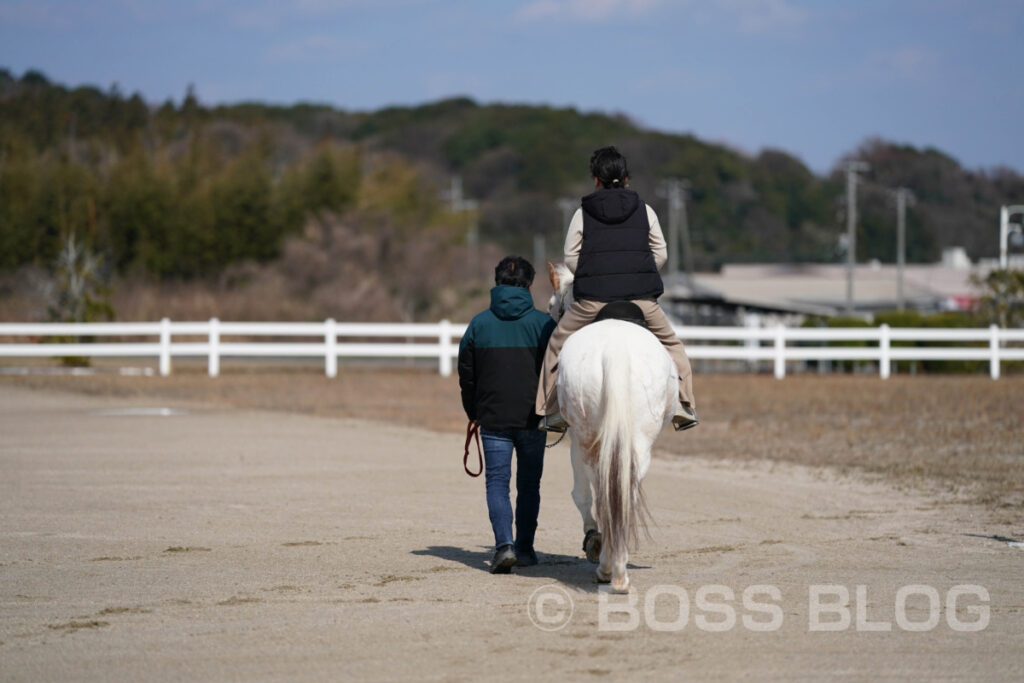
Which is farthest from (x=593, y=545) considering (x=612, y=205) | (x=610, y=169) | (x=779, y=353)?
(x=779, y=353)

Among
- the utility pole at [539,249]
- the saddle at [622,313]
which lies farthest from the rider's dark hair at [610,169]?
the utility pole at [539,249]

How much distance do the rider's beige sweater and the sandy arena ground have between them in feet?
6.01

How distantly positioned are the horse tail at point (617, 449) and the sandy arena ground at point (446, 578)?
382mm

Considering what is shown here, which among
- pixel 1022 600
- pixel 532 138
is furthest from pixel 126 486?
pixel 532 138

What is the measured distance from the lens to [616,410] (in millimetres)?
6277

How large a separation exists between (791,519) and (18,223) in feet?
145

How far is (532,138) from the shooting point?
126688 mm

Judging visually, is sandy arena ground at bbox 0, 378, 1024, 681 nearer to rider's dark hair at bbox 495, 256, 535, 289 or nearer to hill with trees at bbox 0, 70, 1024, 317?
rider's dark hair at bbox 495, 256, 535, 289

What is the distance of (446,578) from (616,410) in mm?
1476

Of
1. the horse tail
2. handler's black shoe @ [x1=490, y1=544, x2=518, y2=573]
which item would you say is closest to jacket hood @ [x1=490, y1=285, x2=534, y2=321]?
the horse tail

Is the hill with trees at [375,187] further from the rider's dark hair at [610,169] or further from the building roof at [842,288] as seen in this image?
the rider's dark hair at [610,169]

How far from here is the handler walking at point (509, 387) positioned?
7215mm

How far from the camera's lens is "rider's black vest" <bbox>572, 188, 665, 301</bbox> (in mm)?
6727

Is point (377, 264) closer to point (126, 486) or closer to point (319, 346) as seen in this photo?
point (319, 346)
